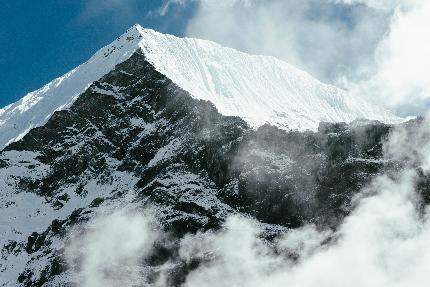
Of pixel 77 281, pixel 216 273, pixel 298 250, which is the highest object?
pixel 298 250

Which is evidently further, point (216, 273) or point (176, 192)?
point (176, 192)

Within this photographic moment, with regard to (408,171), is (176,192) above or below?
below

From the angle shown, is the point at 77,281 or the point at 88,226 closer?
the point at 77,281

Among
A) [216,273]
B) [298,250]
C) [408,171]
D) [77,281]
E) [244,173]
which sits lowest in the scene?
[77,281]

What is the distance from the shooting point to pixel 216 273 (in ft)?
589

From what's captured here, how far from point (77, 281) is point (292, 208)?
5323 cm

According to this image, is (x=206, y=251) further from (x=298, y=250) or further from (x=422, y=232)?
(x=422, y=232)

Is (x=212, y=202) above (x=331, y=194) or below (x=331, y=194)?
below

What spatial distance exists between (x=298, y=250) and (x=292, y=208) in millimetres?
12405

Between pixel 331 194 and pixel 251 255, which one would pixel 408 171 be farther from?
pixel 251 255

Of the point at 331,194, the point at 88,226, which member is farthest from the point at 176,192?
the point at 331,194

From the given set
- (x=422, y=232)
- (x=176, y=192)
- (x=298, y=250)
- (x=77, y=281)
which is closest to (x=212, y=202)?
(x=176, y=192)

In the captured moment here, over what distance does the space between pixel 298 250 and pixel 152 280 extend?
3389 cm

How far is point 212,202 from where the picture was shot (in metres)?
194
